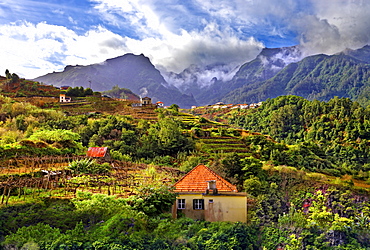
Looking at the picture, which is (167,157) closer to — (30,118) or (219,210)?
(219,210)

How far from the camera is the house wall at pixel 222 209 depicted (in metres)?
11.8

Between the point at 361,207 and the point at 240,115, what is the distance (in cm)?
6187

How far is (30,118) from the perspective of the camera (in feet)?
100

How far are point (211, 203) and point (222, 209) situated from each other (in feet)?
1.62

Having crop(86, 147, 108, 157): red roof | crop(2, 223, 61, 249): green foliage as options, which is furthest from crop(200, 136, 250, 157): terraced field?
crop(2, 223, 61, 249): green foliage

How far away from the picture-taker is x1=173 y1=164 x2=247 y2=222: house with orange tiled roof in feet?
38.8

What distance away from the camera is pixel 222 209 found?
11891mm

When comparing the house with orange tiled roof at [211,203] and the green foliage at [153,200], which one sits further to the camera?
the house with orange tiled roof at [211,203]

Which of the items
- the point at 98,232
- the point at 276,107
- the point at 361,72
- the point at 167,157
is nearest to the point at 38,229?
the point at 98,232

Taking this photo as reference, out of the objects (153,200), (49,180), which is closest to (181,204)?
(153,200)

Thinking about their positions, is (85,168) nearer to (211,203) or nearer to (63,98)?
(211,203)

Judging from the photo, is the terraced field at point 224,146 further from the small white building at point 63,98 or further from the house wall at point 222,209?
the small white building at point 63,98

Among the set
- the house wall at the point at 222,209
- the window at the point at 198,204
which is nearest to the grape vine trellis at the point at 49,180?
the window at the point at 198,204

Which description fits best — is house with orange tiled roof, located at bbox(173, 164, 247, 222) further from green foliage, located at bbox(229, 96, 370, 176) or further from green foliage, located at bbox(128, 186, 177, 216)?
green foliage, located at bbox(229, 96, 370, 176)
